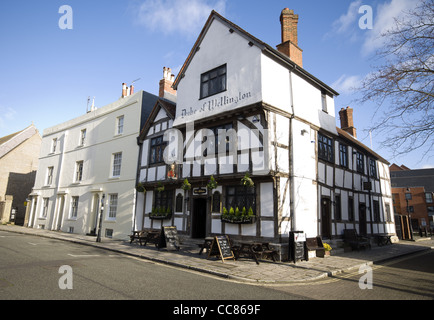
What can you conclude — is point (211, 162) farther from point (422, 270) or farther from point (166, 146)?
point (422, 270)

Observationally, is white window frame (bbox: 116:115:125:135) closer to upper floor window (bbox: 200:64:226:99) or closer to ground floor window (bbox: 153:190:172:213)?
ground floor window (bbox: 153:190:172:213)

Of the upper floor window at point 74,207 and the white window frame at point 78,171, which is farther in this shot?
the white window frame at point 78,171

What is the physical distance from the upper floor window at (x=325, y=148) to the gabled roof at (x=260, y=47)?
318 cm

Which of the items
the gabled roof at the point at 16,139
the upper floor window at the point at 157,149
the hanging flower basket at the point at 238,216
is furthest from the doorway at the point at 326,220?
the gabled roof at the point at 16,139

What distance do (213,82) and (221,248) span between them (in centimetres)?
Result: 846

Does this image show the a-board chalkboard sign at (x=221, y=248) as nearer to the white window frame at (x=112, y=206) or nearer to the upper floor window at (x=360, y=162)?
the white window frame at (x=112, y=206)

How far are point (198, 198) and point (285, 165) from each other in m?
4.99

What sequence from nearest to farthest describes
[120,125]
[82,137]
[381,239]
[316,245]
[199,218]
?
[316,245] → [199,218] → [381,239] → [120,125] → [82,137]

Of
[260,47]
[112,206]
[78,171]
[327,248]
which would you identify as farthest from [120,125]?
[327,248]

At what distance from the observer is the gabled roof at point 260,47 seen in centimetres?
1285

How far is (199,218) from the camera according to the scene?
49.6 feet

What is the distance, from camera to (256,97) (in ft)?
40.1

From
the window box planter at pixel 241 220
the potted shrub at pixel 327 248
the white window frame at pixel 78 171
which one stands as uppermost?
the white window frame at pixel 78 171

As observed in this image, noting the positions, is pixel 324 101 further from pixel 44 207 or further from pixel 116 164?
pixel 44 207
